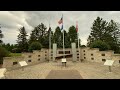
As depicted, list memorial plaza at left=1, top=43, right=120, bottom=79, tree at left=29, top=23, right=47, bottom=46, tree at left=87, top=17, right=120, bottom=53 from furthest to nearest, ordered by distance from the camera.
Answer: tree at left=29, top=23, right=47, bottom=46 → tree at left=87, top=17, right=120, bottom=53 → memorial plaza at left=1, top=43, right=120, bottom=79

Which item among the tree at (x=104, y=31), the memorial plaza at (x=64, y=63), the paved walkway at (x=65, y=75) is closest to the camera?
the paved walkway at (x=65, y=75)

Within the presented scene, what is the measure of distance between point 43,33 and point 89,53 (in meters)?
23.9

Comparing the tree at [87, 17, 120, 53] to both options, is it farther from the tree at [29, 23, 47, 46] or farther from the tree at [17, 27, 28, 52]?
the tree at [17, 27, 28, 52]

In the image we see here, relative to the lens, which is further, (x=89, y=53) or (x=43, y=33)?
(x=43, y=33)

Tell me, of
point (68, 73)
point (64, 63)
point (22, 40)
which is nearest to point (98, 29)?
point (22, 40)

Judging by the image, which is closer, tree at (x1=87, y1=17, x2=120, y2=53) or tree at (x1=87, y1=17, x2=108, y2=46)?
tree at (x1=87, y1=17, x2=120, y2=53)

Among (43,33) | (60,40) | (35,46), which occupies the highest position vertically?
(43,33)

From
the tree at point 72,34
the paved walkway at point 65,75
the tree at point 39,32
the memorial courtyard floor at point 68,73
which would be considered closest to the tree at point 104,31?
the tree at point 72,34

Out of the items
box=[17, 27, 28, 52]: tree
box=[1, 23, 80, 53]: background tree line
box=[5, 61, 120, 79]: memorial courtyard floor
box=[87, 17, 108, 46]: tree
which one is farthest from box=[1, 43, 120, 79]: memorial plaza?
box=[17, 27, 28, 52]: tree

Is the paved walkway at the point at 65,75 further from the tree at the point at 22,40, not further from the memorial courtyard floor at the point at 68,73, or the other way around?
the tree at the point at 22,40
